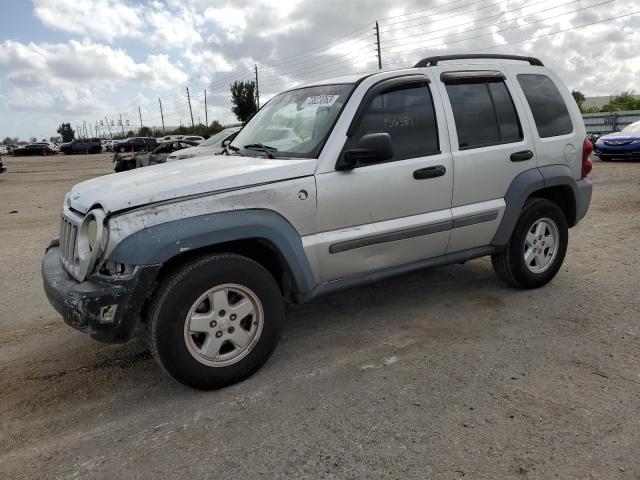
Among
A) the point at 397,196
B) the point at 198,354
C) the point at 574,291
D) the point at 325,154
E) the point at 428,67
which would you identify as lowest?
the point at 574,291

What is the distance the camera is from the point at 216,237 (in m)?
3.02

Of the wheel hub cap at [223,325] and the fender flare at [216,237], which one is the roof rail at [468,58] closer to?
the fender flare at [216,237]

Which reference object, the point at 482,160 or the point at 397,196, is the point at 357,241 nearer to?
the point at 397,196

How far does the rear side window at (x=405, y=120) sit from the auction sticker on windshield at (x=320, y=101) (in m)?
0.29

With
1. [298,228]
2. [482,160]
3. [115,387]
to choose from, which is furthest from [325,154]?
[115,387]

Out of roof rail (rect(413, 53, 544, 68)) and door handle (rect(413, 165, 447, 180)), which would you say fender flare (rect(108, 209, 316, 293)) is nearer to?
door handle (rect(413, 165, 447, 180))

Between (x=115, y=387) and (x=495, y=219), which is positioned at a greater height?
(x=495, y=219)

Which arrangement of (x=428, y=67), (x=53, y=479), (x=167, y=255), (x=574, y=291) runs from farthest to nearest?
1. (x=574, y=291)
2. (x=428, y=67)
3. (x=167, y=255)
4. (x=53, y=479)

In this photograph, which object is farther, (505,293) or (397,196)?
(505,293)

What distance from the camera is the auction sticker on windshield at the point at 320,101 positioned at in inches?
149

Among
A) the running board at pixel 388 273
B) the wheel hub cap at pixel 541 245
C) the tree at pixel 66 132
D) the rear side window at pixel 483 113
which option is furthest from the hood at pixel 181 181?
the tree at pixel 66 132

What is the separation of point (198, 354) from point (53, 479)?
0.92 meters

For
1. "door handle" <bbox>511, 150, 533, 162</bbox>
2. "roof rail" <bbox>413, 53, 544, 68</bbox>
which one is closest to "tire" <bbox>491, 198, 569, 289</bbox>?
"door handle" <bbox>511, 150, 533, 162</bbox>

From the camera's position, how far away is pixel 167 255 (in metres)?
2.89
